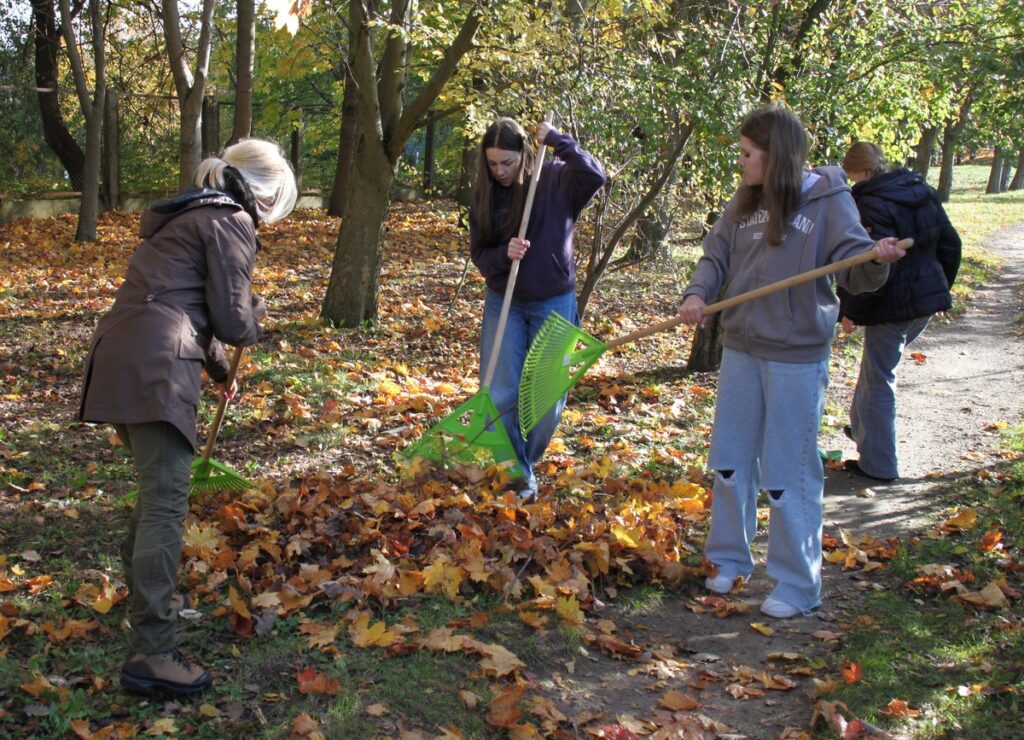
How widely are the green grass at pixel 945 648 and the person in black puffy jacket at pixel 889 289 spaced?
83cm

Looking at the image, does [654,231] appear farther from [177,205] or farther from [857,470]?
[177,205]

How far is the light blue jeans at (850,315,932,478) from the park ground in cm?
18

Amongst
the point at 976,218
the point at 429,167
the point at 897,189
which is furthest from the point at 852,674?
the point at 976,218

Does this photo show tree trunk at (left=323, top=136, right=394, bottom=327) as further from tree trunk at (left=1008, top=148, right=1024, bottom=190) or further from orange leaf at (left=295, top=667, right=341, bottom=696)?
tree trunk at (left=1008, top=148, right=1024, bottom=190)

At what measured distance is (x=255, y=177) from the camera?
3.46 m

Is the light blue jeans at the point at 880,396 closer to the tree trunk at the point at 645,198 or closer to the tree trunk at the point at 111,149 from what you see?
the tree trunk at the point at 645,198

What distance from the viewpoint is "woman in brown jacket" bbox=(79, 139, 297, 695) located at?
3.09 m

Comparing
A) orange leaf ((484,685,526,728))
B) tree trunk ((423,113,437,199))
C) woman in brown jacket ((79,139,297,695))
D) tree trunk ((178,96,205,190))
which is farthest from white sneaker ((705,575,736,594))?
tree trunk ((423,113,437,199))

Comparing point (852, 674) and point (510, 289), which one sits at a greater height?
point (510, 289)

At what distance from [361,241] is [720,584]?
18.9 ft

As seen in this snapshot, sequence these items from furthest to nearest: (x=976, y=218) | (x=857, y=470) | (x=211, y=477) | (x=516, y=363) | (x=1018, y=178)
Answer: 1. (x=1018, y=178)
2. (x=976, y=218)
3. (x=857, y=470)
4. (x=516, y=363)
5. (x=211, y=477)

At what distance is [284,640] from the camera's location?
141 inches

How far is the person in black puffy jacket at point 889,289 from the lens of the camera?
5336 millimetres

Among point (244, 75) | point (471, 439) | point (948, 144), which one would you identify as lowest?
point (471, 439)
